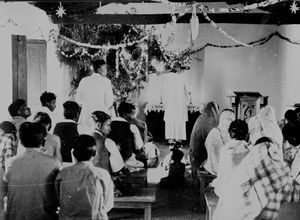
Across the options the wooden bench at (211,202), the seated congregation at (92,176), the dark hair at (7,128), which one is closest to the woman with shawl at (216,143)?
the wooden bench at (211,202)

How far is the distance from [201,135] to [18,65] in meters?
3.09

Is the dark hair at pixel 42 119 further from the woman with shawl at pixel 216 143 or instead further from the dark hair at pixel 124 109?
the woman with shawl at pixel 216 143

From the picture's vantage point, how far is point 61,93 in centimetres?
934

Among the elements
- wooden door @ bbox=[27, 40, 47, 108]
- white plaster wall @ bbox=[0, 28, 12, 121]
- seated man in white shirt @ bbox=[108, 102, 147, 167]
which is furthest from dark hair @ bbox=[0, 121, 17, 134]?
wooden door @ bbox=[27, 40, 47, 108]

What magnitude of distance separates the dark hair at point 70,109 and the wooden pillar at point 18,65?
2.37 meters

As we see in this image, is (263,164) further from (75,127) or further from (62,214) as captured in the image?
(75,127)

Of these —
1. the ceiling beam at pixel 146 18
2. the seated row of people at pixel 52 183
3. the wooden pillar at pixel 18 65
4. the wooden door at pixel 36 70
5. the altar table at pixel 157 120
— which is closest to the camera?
the seated row of people at pixel 52 183

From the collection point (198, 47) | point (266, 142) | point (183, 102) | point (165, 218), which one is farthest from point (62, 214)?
point (198, 47)

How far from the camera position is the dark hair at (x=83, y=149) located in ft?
10.2

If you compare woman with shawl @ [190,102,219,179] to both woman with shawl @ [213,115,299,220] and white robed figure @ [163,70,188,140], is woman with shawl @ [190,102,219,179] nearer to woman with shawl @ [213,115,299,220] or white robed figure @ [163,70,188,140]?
woman with shawl @ [213,115,299,220]

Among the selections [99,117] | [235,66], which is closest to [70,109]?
[99,117]

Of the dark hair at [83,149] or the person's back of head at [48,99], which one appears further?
the person's back of head at [48,99]

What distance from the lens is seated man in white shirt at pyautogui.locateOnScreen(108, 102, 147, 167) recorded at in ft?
17.2

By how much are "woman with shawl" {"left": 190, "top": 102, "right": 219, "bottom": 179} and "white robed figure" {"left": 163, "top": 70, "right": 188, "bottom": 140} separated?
3.58 m
